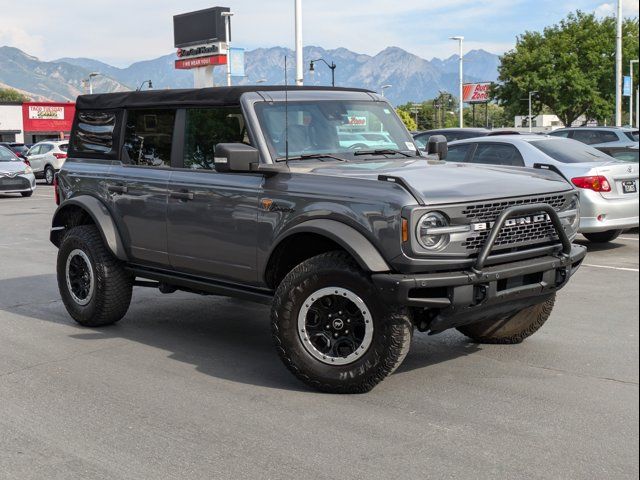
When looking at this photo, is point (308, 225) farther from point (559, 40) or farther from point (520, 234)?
point (559, 40)

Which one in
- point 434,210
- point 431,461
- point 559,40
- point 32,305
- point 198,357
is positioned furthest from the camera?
point 559,40

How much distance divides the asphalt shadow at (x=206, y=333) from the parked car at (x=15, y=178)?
15767mm

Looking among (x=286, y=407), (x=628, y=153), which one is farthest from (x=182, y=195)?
(x=628, y=153)

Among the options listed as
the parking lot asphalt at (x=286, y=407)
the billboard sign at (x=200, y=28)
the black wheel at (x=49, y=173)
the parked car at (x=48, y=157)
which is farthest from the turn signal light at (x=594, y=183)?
the billboard sign at (x=200, y=28)

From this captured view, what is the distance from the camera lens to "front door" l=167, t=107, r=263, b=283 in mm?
5691

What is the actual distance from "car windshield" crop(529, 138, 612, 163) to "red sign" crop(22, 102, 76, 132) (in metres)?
77.4

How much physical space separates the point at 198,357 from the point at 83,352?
93 centimetres

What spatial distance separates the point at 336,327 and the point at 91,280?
276 cm

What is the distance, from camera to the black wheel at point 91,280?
6875 mm

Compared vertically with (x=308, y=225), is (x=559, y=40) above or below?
above

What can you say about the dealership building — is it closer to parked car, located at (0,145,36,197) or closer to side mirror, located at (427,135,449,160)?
parked car, located at (0,145,36,197)

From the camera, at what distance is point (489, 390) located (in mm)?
5184

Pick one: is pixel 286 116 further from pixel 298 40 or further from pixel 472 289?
pixel 298 40

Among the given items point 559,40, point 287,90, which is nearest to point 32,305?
point 287,90
